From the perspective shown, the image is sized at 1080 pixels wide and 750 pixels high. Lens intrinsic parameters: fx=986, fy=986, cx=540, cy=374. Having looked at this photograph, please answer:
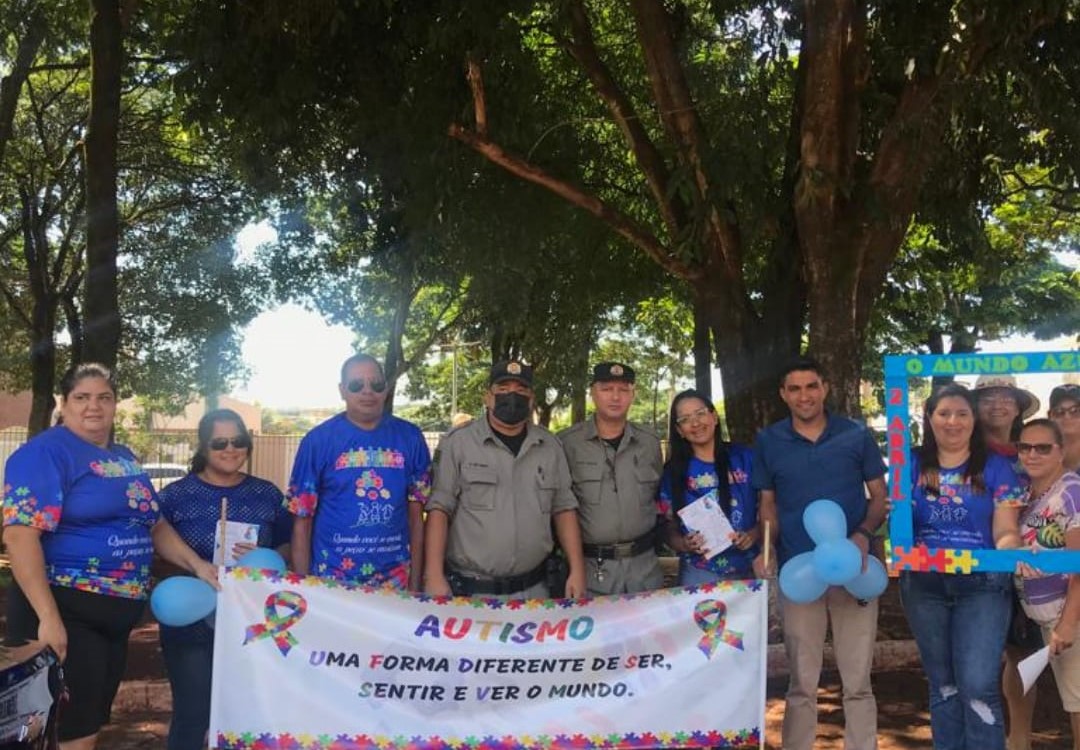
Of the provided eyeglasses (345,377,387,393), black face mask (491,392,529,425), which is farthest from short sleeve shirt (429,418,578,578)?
eyeglasses (345,377,387,393)

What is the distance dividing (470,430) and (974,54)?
14.1 ft

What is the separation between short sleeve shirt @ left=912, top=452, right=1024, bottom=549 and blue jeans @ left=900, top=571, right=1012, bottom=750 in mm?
179

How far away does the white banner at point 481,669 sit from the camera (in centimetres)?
→ 427

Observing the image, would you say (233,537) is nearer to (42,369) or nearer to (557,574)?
(557,574)

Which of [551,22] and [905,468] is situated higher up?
[551,22]

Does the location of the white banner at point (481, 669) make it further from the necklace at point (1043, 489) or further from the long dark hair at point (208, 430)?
the necklace at point (1043, 489)

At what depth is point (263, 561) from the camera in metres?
4.32

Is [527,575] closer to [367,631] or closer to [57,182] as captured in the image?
[367,631]

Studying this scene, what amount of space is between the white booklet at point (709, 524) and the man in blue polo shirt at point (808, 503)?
25 centimetres

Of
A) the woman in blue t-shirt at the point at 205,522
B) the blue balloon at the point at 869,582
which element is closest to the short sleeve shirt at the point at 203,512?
the woman in blue t-shirt at the point at 205,522

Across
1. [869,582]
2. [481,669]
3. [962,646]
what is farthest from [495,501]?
[962,646]

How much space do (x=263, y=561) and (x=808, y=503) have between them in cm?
250

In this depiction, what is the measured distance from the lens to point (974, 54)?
6.44 meters

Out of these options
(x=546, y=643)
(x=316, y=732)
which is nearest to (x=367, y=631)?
(x=316, y=732)
